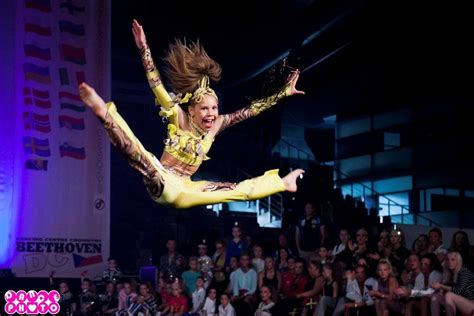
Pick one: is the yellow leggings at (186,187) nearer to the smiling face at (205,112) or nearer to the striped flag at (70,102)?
the smiling face at (205,112)

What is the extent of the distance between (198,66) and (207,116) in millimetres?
425

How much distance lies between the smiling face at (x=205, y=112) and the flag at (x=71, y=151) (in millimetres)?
7060

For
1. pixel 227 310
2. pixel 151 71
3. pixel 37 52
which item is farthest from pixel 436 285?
pixel 37 52

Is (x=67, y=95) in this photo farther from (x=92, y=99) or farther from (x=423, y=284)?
(x=92, y=99)

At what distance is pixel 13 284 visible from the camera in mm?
13047

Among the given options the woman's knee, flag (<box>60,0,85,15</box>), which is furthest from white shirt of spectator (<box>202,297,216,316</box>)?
flag (<box>60,0,85,15</box>)

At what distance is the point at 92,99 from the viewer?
579cm

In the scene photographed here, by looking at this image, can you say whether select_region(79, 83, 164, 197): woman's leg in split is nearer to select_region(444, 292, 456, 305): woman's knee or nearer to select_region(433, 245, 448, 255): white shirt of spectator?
select_region(444, 292, 456, 305): woman's knee

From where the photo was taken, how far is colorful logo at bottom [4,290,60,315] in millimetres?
11875

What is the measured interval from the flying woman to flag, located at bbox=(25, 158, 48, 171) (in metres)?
6.91

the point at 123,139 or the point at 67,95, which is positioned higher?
the point at 67,95

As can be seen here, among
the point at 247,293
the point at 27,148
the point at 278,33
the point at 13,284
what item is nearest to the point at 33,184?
the point at 27,148

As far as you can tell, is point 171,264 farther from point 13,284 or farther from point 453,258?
point 453,258

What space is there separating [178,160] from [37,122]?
708 cm
